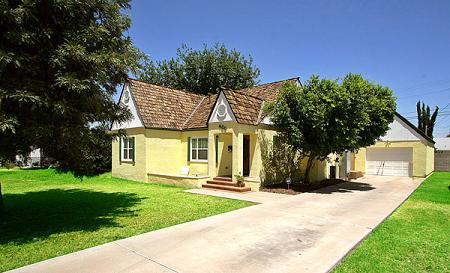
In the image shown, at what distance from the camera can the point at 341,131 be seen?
13.4 metres

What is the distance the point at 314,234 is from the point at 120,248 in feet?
14.6

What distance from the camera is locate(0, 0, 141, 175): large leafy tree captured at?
19.6ft

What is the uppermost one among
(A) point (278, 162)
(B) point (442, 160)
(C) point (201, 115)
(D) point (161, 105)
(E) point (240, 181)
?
(D) point (161, 105)

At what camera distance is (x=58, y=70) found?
660 cm

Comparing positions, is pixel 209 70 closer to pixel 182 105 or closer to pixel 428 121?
pixel 182 105

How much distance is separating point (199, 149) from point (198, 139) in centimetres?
65

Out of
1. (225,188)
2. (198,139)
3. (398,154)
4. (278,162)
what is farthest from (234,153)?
(398,154)

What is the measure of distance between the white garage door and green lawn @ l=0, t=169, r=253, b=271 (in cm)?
1920

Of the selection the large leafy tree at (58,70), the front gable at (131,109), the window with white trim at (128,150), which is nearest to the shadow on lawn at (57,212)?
the large leafy tree at (58,70)

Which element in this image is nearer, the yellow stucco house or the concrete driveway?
the concrete driveway

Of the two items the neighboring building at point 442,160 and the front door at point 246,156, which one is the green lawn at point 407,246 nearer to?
the front door at point 246,156

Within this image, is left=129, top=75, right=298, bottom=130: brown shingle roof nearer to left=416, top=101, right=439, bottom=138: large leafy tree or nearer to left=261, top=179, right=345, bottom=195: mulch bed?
left=261, top=179, right=345, bottom=195: mulch bed

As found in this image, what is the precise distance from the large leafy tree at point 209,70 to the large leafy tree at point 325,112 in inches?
789

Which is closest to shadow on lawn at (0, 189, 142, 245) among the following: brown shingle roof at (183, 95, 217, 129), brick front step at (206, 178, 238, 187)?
brick front step at (206, 178, 238, 187)
